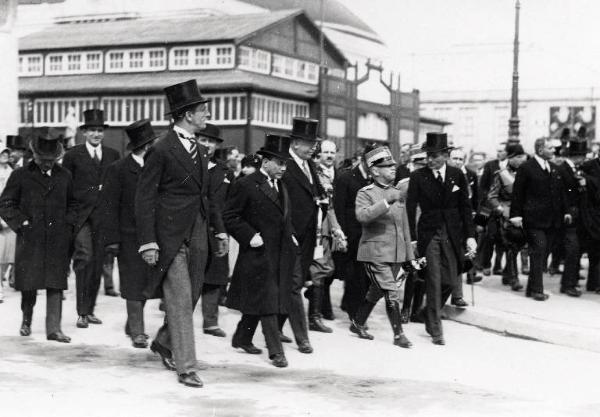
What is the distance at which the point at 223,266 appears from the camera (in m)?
10.3

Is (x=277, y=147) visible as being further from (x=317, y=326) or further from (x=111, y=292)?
(x=111, y=292)

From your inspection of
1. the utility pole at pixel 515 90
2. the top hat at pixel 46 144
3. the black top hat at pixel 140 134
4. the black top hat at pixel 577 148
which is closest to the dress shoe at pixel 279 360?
the black top hat at pixel 140 134

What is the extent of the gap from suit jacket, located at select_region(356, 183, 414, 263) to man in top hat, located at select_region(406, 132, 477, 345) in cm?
33

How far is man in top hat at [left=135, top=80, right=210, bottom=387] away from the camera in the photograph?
7289 mm

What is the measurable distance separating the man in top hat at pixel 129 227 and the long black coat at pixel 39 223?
0.45m

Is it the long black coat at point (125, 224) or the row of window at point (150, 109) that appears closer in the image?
the long black coat at point (125, 224)

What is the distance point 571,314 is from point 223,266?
391 cm

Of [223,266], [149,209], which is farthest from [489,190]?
[149,209]

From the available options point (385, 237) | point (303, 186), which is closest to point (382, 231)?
point (385, 237)

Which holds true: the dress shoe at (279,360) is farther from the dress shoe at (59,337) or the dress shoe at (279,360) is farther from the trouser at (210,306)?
the dress shoe at (59,337)

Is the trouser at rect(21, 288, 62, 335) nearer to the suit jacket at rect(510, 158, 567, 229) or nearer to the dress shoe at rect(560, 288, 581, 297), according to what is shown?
the suit jacket at rect(510, 158, 567, 229)

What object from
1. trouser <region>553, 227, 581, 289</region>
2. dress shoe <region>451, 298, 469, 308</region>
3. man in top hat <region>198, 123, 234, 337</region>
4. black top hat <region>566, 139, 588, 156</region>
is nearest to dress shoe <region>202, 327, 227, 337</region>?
man in top hat <region>198, 123, 234, 337</region>

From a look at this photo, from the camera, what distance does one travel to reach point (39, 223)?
364 inches

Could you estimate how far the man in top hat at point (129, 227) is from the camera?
29.3 ft
